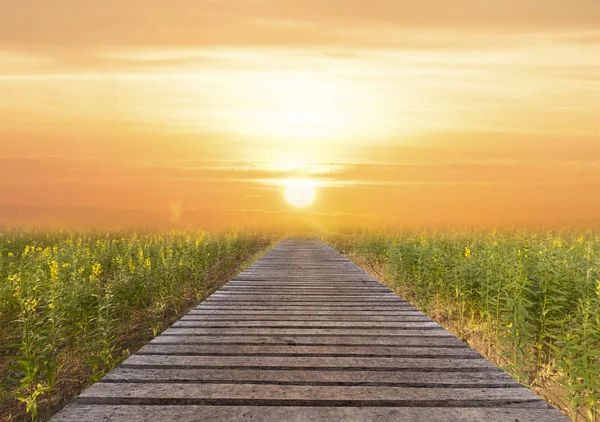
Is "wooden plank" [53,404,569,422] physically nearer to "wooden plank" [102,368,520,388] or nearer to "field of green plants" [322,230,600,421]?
"wooden plank" [102,368,520,388]

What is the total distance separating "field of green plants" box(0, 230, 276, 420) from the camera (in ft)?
18.1

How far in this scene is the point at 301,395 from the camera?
317 centimetres

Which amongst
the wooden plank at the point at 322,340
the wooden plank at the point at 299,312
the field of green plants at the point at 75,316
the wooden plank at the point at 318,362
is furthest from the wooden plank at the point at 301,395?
the wooden plank at the point at 299,312

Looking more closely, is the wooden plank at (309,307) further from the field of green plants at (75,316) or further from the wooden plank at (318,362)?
the wooden plank at (318,362)

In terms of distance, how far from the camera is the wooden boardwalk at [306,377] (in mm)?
2910

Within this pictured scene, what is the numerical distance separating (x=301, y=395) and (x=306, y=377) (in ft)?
1.29

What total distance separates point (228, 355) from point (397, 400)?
1762mm

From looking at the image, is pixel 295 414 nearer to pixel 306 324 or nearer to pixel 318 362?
pixel 318 362

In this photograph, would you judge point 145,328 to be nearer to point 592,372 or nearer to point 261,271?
point 261,271

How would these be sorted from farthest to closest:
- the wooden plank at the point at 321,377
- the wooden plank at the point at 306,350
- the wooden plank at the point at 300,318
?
1. the wooden plank at the point at 300,318
2. the wooden plank at the point at 306,350
3. the wooden plank at the point at 321,377

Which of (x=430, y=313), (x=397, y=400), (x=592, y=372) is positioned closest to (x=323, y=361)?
(x=397, y=400)

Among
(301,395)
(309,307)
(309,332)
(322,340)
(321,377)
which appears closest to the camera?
(301,395)

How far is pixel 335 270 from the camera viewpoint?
40.5 ft

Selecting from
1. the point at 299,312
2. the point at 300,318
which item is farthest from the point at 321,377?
the point at 299,312
